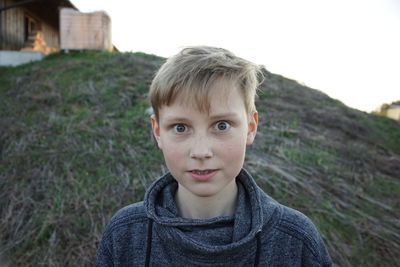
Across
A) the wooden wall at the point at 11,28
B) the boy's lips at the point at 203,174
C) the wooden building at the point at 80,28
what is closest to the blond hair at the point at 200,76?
the boy's lips at the point at 203,174

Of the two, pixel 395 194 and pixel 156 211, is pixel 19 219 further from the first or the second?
pixel 395 194

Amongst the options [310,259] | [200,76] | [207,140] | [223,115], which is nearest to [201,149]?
[207,140]

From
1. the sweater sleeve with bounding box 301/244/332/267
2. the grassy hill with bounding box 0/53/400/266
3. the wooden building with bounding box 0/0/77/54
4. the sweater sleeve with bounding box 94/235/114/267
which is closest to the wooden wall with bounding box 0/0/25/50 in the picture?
the wooden building with bounding box 0/0/77/54

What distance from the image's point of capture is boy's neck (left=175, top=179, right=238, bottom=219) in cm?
128

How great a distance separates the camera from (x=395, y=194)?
4016 millimetres

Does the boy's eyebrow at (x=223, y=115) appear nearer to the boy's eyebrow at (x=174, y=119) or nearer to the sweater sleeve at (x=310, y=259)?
the boy's eyebrow at (x=174, y=119)

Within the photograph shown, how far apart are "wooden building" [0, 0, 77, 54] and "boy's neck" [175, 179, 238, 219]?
9944 millimetres

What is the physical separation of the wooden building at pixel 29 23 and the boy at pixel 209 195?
9.89 meters

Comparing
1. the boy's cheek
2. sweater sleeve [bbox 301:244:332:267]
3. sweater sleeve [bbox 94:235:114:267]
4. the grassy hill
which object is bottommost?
the grassy hill

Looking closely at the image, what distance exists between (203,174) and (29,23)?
13280 millimetres

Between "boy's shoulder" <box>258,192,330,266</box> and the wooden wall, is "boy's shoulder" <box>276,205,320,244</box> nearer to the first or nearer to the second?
"boy's shoulder" <box>258,192,330,266</box>

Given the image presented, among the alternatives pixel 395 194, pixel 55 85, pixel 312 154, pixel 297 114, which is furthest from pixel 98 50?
pixel 395 194

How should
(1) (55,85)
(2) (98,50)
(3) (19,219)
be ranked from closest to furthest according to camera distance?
1. (3) (19,219)
2. (1) (55,85)
3. (2) (98,50)

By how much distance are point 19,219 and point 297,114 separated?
5750 millimetres
